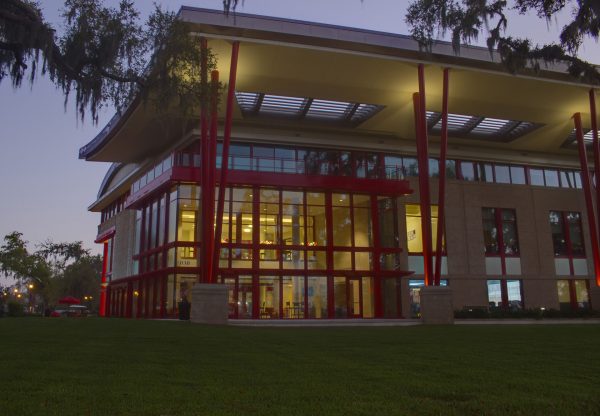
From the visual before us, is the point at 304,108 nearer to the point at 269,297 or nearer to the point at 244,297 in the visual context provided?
the point at 269,297

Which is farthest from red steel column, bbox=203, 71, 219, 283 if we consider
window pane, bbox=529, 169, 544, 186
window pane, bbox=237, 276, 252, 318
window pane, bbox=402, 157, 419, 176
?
window pane, bbox=529, 169, 544, 186

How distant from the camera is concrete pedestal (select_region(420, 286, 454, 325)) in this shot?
25875mm

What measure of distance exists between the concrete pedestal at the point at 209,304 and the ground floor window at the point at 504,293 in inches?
838

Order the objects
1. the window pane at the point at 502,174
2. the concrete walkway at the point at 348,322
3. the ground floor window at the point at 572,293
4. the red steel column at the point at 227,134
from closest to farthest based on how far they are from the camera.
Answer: the concrete walkway at the point at 348,322
the red steel column at the point at 227,134
the ground floor window at the point at 572,293
the window pane at the point at 502,174

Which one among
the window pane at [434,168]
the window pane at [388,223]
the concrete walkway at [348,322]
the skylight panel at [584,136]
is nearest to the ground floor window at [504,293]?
the concrete walkway at [348,322]

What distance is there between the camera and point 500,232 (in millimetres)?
38000

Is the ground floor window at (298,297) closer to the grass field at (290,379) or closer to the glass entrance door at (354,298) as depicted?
the glass entrance door at (354,298)

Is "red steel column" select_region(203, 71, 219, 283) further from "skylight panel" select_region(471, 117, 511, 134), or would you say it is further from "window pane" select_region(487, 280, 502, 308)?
"window pane" select_region(487, 280, 502, 308)

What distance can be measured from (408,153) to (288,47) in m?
14.7

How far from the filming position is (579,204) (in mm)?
40938

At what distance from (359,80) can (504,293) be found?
18492mm

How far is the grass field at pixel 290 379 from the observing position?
17.3 feet

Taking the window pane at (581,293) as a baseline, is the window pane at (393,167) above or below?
above

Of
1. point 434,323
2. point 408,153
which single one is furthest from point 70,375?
point 408,153
